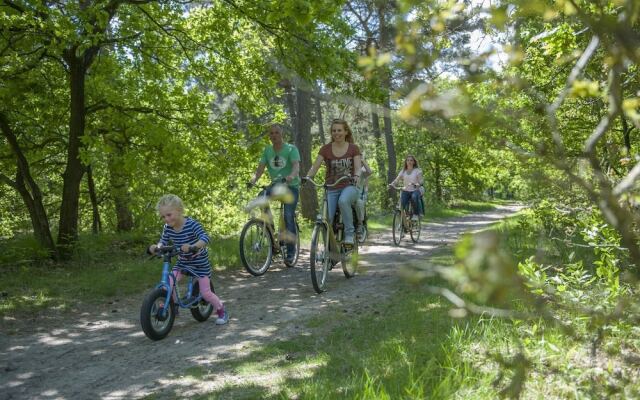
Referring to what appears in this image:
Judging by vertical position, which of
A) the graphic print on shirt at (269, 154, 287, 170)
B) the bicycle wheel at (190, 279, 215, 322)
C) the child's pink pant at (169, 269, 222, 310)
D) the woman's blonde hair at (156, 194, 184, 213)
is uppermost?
the graphic print on shirt at (269, 154, 287, 170)

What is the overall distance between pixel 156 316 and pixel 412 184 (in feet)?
28.4

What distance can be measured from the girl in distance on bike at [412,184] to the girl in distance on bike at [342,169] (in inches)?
209

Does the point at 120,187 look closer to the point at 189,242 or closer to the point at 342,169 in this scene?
the point at 342,169

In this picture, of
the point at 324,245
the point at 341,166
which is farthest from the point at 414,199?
the point at 324,245

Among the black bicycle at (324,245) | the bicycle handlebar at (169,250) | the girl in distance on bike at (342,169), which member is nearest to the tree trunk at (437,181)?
the girl in distance on bike at (342,169)

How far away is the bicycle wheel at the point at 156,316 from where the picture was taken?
5332 millimetres

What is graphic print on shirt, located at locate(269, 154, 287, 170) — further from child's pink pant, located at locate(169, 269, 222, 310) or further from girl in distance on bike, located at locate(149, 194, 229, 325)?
child's pink pant, located at locate(169, 269, 222, 310)

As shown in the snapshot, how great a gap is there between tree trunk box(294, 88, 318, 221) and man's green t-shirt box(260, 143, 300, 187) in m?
6.32

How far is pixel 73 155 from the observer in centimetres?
1047

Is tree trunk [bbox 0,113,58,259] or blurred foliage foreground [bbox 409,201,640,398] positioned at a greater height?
tree trunk [bbox 0,113,58,259]

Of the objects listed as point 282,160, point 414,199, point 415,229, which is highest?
point 282,160

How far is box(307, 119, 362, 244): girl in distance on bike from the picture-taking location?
7590 millimetres

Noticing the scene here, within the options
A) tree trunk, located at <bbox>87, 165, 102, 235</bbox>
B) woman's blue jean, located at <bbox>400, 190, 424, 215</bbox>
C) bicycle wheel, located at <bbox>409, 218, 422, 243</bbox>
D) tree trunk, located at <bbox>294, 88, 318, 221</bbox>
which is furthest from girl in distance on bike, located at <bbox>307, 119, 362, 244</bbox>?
tree trunk, located at <bbox>87, 165, 102, 235</bbox>

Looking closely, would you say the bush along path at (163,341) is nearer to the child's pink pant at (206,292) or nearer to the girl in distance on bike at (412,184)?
the child's pink pant at (206,292)
